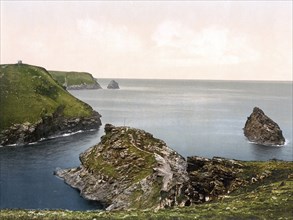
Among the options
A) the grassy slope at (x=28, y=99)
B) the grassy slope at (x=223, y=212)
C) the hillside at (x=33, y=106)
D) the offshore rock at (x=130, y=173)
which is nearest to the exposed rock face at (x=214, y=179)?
the offshore rock at (x=130, y=173)

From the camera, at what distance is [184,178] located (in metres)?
68.5

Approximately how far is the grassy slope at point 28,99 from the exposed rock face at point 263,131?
81.2 metres

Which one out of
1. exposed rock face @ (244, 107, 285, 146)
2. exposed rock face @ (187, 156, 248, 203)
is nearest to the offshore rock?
exposed rock face @ (187, 156, 248, 203)

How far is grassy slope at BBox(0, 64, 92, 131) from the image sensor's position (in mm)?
157000

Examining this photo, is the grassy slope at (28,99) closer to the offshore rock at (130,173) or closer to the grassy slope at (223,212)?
the offshore rock at (130,173)

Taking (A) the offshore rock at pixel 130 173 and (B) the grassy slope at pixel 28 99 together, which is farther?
(B) the grassy slope at pixel 28 99

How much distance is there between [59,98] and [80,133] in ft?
94.2

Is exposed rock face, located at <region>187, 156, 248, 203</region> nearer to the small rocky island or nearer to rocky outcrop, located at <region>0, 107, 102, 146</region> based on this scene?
the small rocky island

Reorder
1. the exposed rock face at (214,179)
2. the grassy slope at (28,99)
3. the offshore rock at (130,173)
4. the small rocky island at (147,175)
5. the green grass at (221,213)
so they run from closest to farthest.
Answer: the green grass at (221,213) < the exposed rock face at (214,179) < the small rocky island at (147,175) < the offshore rock at (130,173) < the grassy slope at (28,99)

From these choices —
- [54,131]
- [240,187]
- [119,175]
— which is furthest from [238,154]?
[54,131]

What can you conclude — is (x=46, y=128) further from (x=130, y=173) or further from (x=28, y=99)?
(x=130, y=173)

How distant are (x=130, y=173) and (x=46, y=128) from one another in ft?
290

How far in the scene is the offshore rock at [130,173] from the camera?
224ft

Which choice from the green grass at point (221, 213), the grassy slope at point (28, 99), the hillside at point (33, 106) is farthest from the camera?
the grassy slope at point (28, 99)
